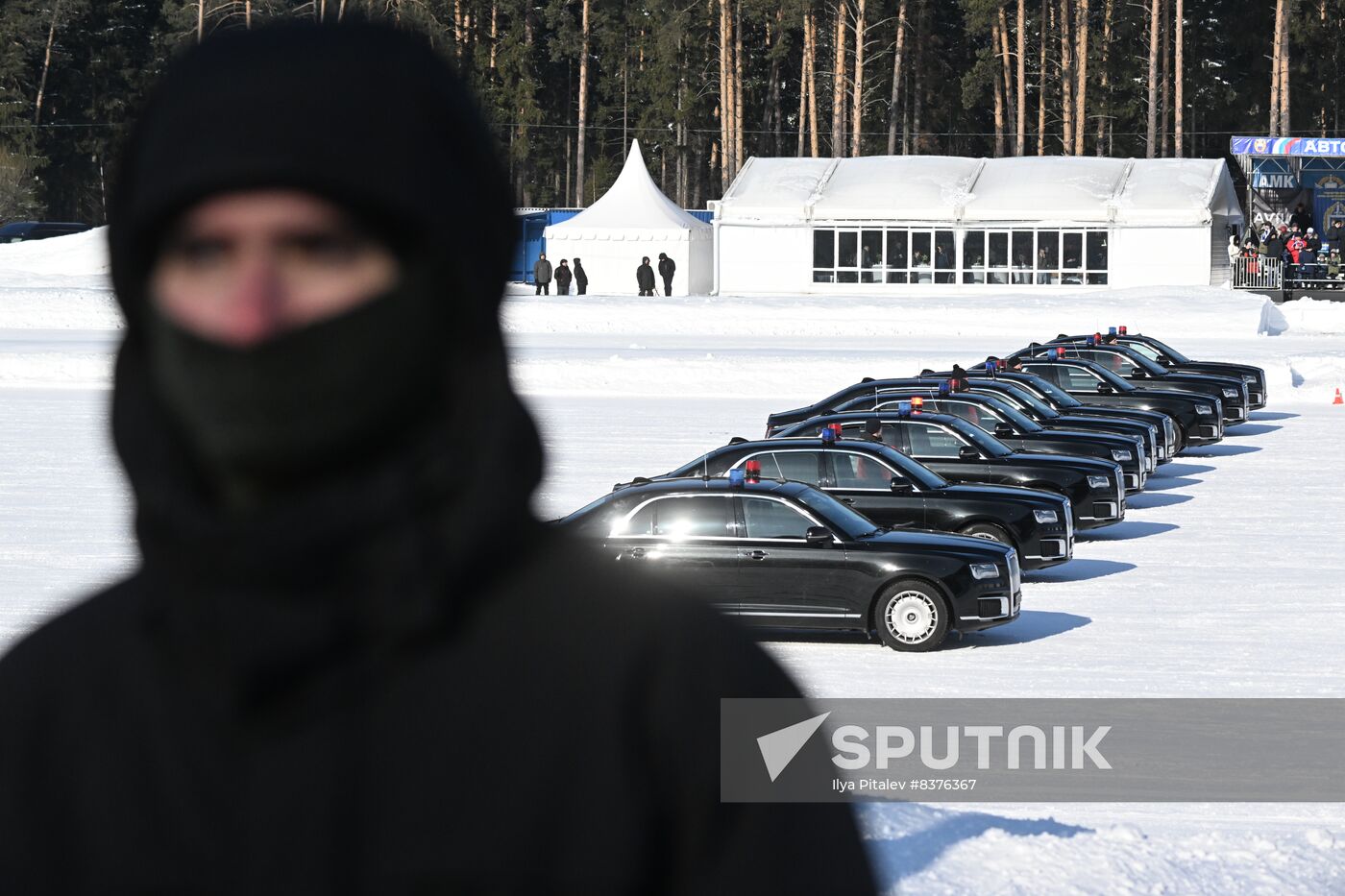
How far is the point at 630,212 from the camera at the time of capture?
206 ft

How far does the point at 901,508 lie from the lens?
16.9 m

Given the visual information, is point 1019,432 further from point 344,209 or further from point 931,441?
point 344,209

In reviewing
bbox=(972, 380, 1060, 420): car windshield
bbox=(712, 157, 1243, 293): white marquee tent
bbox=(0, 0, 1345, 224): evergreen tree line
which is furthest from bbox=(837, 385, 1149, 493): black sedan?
bbox=(0, 0, 1345, 224): evergreen tree line

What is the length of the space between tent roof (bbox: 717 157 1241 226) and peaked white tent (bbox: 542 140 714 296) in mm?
2711

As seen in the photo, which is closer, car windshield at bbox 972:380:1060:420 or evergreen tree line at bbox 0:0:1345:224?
car windshield at bbox 972:380:1060:420

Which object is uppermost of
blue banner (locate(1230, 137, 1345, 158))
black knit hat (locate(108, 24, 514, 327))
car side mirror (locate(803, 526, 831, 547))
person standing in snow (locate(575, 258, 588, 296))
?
blue banner (locate(1230, 137, 1345, 158))

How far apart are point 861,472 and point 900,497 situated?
40 cm

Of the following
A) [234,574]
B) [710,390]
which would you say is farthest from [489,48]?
[234,574]

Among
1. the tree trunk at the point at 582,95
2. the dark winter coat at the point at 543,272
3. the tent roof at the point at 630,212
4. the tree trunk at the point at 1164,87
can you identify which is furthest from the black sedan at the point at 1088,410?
the tree trunk at the point at 582,95

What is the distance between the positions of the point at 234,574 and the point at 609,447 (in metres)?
23.9

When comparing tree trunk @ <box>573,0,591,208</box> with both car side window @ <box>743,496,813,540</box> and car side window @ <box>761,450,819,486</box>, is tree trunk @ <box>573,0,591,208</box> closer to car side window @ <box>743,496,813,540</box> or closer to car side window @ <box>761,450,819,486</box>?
car side window @ <box>761,450,819,486</box>

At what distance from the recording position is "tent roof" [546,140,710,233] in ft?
205

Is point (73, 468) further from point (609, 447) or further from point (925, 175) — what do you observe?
point (925, 175)

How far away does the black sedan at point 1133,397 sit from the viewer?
2736 centimetres
